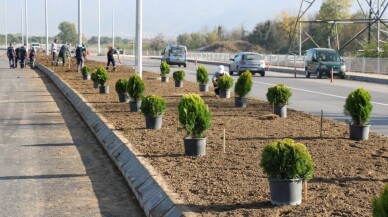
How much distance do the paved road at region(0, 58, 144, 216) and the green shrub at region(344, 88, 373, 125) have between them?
4213mm

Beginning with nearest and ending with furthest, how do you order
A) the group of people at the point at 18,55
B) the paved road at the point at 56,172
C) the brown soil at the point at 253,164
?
the brown soil at the point at 253,164 < the paved road at the point at 56,172 < the group of people at the point at 18,55

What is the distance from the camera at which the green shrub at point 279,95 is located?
620 inches

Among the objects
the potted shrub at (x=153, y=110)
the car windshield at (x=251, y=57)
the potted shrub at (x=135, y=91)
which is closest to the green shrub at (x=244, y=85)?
the potted shrub at (x=135, y=91)

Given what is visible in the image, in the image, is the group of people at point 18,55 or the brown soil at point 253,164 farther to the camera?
the group of people at point 18,55

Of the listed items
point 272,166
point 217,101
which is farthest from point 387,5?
point 272,166

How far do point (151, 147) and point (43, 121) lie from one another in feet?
21.3

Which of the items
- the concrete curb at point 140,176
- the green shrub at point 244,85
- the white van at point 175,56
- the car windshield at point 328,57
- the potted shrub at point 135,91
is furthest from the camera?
the white van at point 175,56

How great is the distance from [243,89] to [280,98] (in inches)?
93.7

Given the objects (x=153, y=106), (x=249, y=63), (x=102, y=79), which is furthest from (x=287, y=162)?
(x=249, y=63)

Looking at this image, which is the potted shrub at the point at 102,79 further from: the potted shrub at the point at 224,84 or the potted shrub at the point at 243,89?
the potted shrub at the point at 243,89

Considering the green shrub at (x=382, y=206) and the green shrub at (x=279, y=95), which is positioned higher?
the green shrub at (x=382, y=206)

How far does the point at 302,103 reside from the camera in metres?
22.4

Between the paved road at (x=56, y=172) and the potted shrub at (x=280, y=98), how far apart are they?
13.8 feet

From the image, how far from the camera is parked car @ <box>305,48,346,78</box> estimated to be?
40406mm
